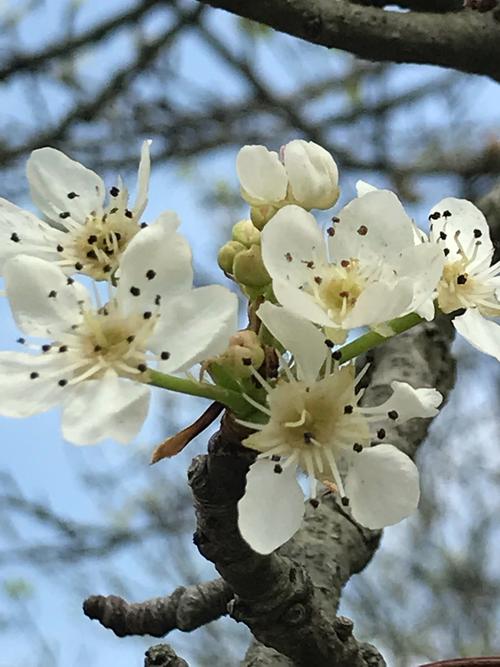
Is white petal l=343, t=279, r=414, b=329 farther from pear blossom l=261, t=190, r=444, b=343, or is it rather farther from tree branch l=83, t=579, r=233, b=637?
tree branch l=83, t=579, r=233, b=637

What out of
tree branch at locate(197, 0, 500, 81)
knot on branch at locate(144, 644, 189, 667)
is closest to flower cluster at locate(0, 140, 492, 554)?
knot on branch at locate(144, 644, 189, 667)

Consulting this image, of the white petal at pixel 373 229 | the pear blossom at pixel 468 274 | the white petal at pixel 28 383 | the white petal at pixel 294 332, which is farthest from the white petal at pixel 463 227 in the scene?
the white petal at pixel 28 383

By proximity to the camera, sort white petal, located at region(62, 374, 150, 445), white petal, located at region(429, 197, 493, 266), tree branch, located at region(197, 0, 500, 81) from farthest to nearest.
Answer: tree branch, located at region(197, 0, 500, 81) < white petal, located at region(429, 197, 493, 266) < white petal, located at region(62, 374, 150, 445)

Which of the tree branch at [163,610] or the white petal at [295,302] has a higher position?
the white petal at [295,302]

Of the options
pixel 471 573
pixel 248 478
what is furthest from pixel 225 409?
pixel 471 573

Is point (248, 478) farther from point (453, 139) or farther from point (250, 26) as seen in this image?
point (453, 139)

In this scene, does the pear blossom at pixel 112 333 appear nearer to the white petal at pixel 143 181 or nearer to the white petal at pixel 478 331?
the white petal at pixel 143 181
